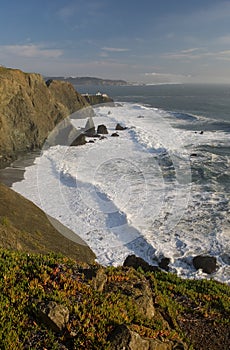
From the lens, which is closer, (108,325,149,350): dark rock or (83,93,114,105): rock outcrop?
(108,325,149,350): dark rock

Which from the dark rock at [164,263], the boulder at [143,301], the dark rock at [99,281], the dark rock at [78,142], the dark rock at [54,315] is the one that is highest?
the dark rock at [54,315]

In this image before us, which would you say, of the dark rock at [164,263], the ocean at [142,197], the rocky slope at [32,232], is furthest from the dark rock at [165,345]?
the dark rock at [164,263]

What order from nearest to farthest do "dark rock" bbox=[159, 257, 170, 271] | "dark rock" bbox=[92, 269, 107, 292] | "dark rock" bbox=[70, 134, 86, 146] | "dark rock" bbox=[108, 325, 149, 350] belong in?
"dark rock" bbox=[108, 325, 149, 350], "dark rock" bbox=[92, 269, 107, 292], "dark rock" bbox=[159, 257, 170, 271], "dark rock" bbox=[70, 134, 86, 146]

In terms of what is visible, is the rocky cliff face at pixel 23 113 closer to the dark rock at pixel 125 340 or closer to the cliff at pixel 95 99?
the dark rock at pixel 125 340

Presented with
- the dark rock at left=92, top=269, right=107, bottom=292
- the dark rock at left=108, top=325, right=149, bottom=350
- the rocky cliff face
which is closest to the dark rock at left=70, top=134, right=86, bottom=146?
the rocky cliff face

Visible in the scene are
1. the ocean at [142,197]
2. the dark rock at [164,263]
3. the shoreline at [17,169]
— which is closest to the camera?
the dark rock at [164,263]

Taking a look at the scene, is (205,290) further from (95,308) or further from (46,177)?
(46,177)

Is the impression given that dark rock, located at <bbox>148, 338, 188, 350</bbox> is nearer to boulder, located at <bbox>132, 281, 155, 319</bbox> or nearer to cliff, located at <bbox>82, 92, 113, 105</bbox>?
boulder, located at <bbox>132, 281, 155, 319</bbox>
